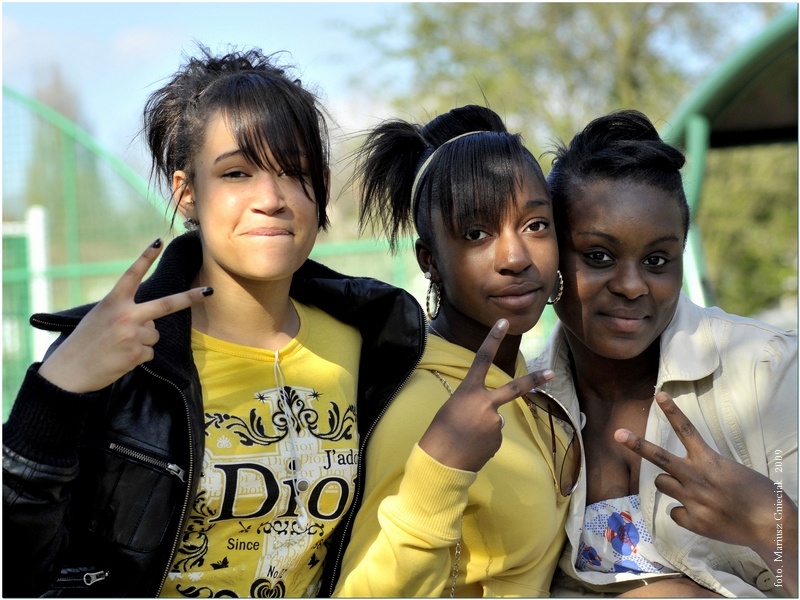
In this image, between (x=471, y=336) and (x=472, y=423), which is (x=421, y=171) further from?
(x=472, y=423)

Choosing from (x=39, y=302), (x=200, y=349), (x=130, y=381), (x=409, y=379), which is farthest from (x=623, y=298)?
(x=39, y=302)

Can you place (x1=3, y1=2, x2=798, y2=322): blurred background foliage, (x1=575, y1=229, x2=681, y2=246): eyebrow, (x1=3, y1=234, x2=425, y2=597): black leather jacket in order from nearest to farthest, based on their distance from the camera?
(x1=3, y1=234, x2=425, y2=597): black leather jacket
(x1=575, y1=229, x2=681, y2=246): eyebrow
(x1=3, y1=2, x2=798, y2=322): blurred background foliage

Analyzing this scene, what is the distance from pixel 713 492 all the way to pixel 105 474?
1349 mm

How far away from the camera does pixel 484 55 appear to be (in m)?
14.1

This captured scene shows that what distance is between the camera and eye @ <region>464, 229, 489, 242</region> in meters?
2.42

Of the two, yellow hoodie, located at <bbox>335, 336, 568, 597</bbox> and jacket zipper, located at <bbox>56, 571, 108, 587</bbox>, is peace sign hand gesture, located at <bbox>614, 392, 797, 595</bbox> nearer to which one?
yellow hoodie, located at <bbox>335, 336, 568, 597</bbox>

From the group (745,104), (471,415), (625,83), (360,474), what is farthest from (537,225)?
(625,83)

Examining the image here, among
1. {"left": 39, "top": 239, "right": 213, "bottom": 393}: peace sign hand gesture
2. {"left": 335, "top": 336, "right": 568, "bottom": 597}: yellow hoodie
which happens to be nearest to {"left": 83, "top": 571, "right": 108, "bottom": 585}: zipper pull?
{"left": 39, "top": 239, "right": 213, "bottom": 393}: peace sign hand gesture

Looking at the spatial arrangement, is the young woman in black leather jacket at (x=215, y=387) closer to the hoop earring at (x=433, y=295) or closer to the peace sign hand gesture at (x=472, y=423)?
the hoop earring at (x=433, y=295)

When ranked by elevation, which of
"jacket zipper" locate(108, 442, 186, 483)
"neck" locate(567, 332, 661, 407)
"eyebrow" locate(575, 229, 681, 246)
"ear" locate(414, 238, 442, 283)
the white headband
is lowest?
"jacket zipper" locate(108, 442, 186, 483)

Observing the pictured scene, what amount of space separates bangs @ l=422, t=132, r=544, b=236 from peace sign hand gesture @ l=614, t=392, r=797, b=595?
0.66 meters

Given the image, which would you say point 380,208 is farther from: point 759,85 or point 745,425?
point 759,85

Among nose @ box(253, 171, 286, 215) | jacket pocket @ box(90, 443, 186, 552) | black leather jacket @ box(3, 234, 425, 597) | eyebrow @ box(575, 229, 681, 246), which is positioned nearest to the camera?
black leather jacket @ box(3, 234, 425, 597)

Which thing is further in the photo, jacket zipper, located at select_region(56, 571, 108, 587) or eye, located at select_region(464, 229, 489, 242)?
eye, located at select_region(464, 229, 489, 242)
